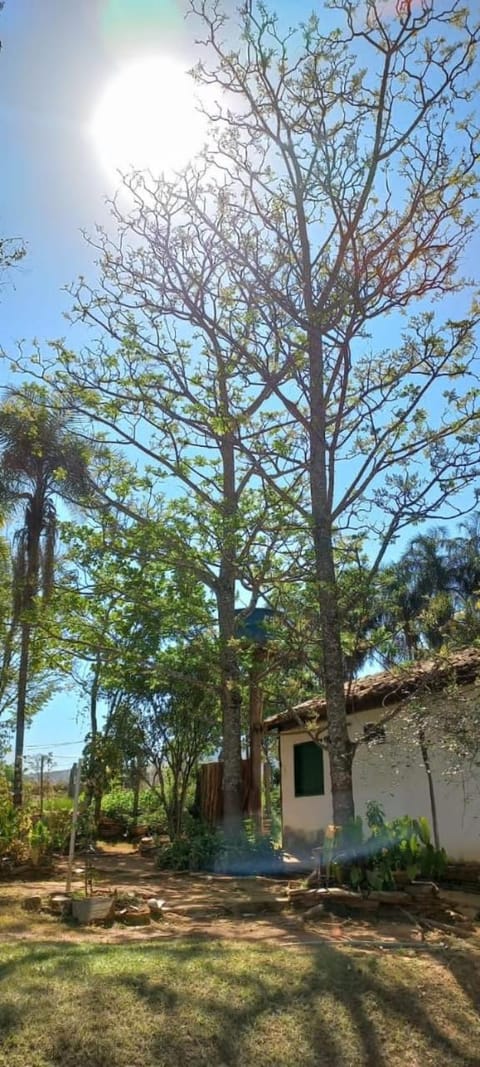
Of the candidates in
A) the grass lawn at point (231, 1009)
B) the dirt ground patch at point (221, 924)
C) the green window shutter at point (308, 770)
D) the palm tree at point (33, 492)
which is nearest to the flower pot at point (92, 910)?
the dirt ground patch at point (221, 924)

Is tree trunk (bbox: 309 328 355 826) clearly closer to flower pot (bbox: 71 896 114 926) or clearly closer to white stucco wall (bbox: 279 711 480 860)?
white stucco wall (bbox: 279 711 480 860)

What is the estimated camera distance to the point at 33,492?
1931 cm

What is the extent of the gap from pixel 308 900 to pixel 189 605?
5.88 metres

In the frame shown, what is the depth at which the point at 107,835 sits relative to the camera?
67.2 feet

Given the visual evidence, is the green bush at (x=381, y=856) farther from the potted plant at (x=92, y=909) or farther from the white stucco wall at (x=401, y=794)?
the potted plant at (x=92, y=909)

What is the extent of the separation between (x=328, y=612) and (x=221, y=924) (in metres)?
4.04

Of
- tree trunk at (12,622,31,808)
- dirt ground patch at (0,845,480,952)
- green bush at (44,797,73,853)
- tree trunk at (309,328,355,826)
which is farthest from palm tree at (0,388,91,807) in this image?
dirt ground patch at (0,845,480,952)

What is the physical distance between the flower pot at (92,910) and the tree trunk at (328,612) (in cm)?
319

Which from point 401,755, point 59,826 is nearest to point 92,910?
point 401,755

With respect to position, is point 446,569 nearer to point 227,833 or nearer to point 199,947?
point 227,833

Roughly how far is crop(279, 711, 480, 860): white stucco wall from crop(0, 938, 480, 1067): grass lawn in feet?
14.0

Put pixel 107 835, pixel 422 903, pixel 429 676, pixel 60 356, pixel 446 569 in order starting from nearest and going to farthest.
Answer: pixel 422 903, pixel 429 676, pixel 60 356, pixel 107 835, pixel 446 569

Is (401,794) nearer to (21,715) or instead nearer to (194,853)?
(194,853)

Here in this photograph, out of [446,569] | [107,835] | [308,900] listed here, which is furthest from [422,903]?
[446,569]
